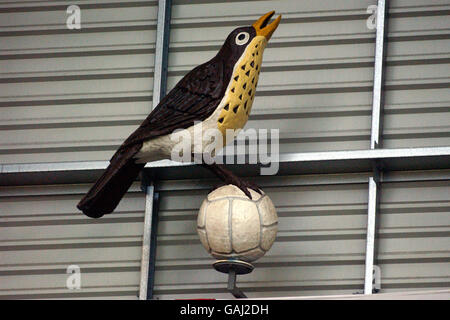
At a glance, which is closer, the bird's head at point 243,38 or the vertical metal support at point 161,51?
the bird's head at point 243,38

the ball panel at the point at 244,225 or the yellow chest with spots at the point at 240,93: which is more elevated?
the yellow chest with spots at the point at 240,93

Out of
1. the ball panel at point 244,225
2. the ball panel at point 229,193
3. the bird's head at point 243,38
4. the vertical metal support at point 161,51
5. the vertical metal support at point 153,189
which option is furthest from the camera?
the vertical metal support at point 161,51

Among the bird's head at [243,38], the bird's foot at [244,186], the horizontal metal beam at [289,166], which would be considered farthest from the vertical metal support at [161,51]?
the bird's foot at [244,186]

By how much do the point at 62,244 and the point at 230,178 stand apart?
157 centimetres

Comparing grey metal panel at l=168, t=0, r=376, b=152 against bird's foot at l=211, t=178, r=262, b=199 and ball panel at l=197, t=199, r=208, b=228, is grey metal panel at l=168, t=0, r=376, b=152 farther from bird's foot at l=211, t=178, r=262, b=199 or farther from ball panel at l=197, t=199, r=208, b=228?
ball panel at l=197, t=199, r=208, b=228

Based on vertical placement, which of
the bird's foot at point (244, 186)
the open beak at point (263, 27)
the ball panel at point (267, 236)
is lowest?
the ball panel at point (267, 236)

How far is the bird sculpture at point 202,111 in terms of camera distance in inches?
309

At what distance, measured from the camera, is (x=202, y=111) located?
7848 millimetres

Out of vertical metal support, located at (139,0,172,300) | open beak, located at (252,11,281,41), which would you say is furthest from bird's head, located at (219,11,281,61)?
vertical metal support, located at (139,0,172,300)

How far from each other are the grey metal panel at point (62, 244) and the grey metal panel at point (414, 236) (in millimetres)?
1713

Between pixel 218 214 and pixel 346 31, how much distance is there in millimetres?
2050

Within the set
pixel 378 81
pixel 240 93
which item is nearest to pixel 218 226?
pixel 240 93

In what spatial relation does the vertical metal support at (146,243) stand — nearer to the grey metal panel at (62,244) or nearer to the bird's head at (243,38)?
the grey metal panel at (62,244)
